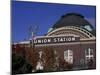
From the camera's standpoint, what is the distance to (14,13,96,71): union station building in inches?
153

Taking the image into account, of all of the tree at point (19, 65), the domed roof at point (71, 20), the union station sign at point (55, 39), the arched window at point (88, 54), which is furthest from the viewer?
the arched window at point (88, 54)

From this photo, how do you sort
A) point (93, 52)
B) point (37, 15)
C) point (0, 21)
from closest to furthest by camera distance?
point (0, 21) < point (37, 15) < point (93, 52)

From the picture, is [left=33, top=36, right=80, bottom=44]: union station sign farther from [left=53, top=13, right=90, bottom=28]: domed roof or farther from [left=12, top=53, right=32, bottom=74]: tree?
[left=12, top=53, right=32, bottom=74]: tree

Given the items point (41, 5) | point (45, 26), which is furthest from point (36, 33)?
point (41, 5)

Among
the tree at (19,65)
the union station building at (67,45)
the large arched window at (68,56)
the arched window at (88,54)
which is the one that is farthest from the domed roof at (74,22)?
the tree at (19,65)

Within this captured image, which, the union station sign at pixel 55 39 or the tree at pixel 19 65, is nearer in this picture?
the tree at pixel 19 65

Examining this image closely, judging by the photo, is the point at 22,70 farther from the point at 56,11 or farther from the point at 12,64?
the point at 56,11

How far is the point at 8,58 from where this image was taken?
3.65 meters

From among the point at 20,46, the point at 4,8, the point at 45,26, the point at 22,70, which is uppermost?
the point at 4,8

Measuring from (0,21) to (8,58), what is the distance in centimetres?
53

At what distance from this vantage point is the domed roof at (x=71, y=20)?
3980mm

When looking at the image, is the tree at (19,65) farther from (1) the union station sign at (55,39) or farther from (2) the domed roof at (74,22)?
(2) the domed roof at (74,22)

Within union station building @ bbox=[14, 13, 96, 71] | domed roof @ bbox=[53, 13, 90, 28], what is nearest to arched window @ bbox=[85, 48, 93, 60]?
union station building @ bbox=[14, 13, 96, 71]

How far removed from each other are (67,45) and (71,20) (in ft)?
1.31
